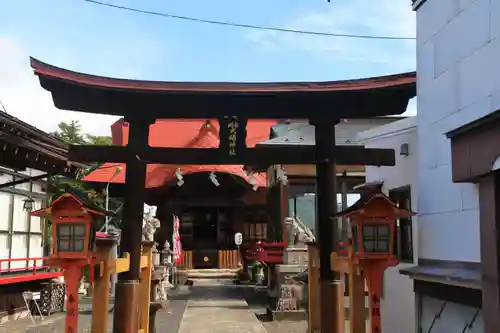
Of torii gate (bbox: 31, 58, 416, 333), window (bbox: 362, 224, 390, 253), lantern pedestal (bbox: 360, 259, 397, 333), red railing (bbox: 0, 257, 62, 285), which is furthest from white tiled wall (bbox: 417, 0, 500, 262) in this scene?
red railing (bbox: 0, 257, 62, 285)

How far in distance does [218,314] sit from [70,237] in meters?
10.1

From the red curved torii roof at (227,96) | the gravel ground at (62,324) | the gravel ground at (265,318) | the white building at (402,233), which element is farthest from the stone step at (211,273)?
the red curved torii roof at (227,96)

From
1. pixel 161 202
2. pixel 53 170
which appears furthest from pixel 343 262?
pixel 161 202

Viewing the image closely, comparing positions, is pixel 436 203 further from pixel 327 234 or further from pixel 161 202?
pixel 161 202

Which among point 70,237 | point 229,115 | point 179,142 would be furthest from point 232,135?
point 179,142

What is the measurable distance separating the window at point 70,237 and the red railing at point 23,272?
19.5 ft

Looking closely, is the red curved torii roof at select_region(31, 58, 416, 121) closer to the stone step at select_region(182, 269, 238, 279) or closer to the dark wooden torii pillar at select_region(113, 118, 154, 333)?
the dark wooden torii pillar at select_region(113, 118, 154, 333)

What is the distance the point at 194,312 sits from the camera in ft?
54.6

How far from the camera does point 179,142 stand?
30797mm

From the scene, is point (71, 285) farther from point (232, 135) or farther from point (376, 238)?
point (376, 238)

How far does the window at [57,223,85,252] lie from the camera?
22.2 ft

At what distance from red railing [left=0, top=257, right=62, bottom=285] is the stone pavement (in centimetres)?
424

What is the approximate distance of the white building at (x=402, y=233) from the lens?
856 centimetres

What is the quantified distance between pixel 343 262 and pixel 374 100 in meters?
2.78
